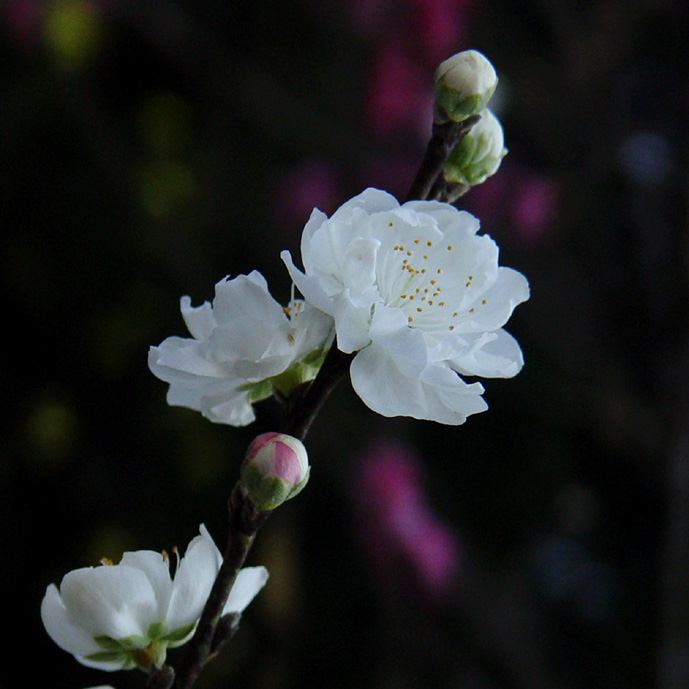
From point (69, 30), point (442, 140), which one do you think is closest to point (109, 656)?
point (442, 140)

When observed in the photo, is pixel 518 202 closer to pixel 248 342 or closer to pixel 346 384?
pixel 346 384

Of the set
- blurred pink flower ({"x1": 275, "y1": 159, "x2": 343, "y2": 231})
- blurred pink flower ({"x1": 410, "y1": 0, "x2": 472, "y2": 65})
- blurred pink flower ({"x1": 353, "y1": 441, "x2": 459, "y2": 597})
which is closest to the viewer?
blurred pink flower ({"x1": 353, "y1": 441, "x2": 459, "y2": 597})

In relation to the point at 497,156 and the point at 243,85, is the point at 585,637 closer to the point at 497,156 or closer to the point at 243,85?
the point at 243,85

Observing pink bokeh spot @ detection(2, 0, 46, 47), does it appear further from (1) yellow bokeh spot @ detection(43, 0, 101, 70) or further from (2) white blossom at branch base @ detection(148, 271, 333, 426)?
(2) white blossom at branch base @ detection(148, 271, 333, 426)

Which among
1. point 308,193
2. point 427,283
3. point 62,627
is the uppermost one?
point 427,283

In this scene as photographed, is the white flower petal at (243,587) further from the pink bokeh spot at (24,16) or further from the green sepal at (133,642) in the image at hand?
the pink bokeh spot at (24,16)

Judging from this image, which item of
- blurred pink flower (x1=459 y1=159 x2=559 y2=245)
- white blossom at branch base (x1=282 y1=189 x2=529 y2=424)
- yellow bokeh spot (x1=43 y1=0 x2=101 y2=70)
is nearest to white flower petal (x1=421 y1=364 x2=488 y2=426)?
white blossom at branch base (x1=282 y1=189 x2=529 y2=424)
